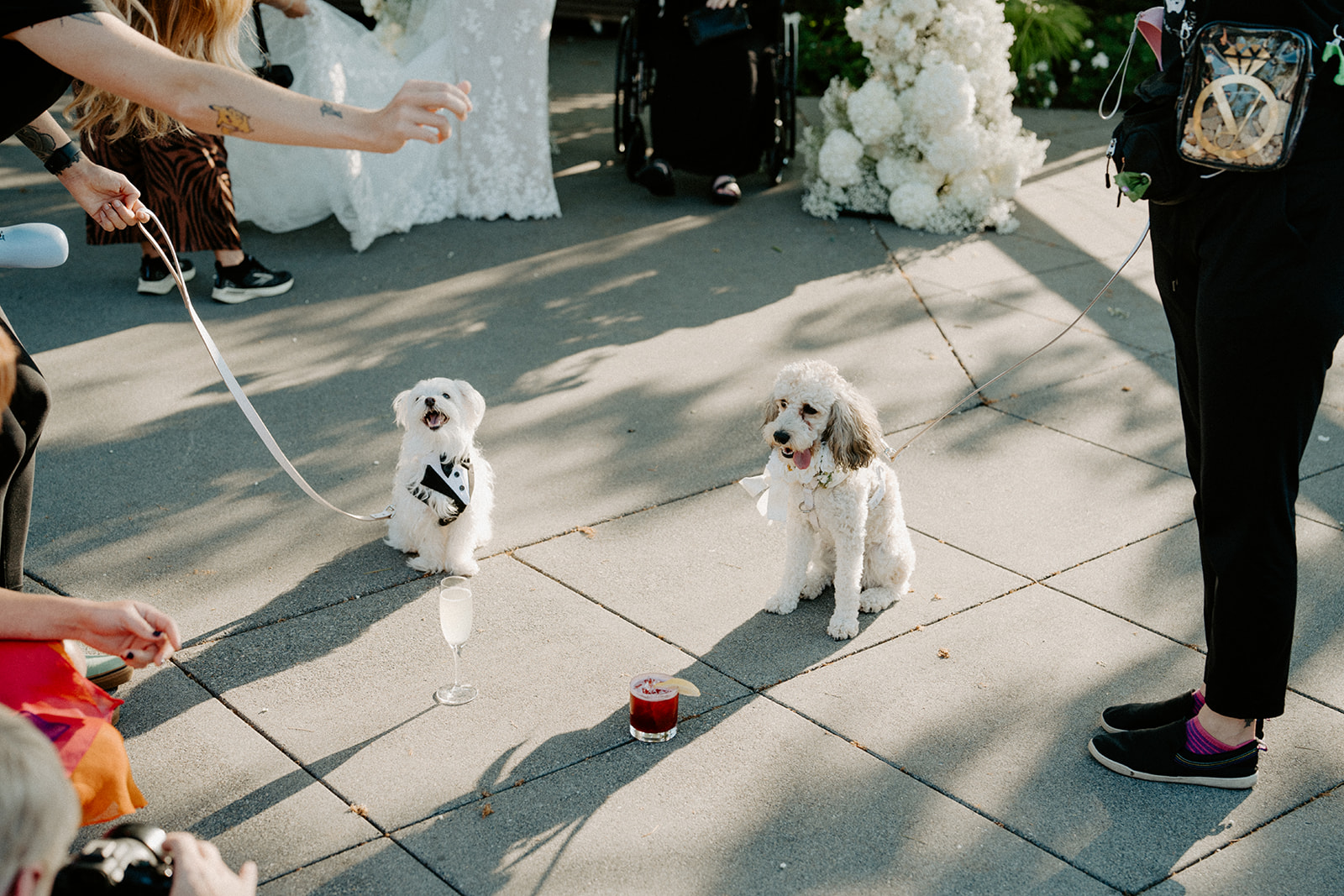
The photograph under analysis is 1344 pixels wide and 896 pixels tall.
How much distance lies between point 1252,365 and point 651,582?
2.03 meters

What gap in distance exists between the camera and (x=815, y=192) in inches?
297

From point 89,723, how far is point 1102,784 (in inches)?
95.0

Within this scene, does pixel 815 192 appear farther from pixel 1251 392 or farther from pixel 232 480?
pixel 1251 392

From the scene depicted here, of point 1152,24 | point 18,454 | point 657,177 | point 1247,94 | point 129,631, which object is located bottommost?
point 657,177

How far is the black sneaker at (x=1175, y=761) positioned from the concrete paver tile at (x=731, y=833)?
45 centimetres

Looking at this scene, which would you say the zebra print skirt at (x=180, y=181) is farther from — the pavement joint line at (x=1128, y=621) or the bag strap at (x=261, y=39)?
the pavement joint line at (x=1128, y=621)

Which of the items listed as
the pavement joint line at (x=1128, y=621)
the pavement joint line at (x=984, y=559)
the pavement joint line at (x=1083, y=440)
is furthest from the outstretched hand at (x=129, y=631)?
the pavement joint line at (x=1083, y=440)

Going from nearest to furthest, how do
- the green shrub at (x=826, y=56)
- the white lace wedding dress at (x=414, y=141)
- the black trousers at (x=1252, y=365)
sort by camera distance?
the black trousers at (x=1252, y=365) → the white lace wedding dress at (x=414, y=141) → the green shrub at (x=826, y=56)

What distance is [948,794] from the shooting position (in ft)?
9.46

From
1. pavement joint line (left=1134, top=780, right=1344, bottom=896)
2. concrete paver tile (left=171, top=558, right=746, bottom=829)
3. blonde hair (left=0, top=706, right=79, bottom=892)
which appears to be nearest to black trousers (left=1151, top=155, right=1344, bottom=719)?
pavement joint line (left=1134, top=780, right=1344, bottom=896)

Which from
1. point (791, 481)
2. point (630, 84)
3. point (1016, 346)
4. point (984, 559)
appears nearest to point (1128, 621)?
point (984, 559)

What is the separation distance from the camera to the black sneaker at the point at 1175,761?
290 centimetres

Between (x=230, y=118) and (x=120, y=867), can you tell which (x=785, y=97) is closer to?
(x=230, y=118)

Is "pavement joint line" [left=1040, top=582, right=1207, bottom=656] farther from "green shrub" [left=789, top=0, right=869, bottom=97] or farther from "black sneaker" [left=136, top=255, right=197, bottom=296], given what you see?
"green shrub" [left=789, top=0, right=869, bottom=97]
